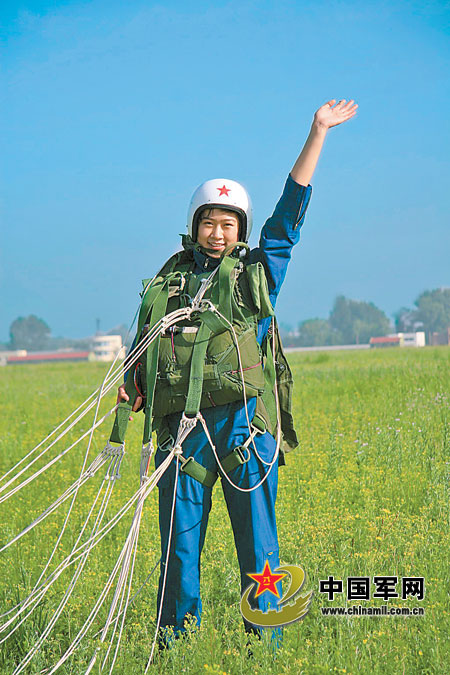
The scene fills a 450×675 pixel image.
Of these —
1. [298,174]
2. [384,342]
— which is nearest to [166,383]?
[298,174]

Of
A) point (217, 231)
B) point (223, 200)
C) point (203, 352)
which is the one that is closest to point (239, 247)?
point (217, 231)

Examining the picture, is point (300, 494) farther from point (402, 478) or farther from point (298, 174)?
point (298, 174)

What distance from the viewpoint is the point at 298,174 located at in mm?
3600

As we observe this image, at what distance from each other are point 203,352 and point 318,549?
2.49 meters

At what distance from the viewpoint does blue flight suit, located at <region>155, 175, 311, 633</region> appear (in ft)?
12.2

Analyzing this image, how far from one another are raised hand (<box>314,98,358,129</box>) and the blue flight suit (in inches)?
17.2

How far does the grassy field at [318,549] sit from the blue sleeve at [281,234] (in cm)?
200

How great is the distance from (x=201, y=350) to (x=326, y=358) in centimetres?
2302

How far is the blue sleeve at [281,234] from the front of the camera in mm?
3613

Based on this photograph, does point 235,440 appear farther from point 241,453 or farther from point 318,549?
point 318,549

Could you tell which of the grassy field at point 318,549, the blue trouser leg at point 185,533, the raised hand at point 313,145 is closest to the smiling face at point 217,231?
the raised hand at point 313,145

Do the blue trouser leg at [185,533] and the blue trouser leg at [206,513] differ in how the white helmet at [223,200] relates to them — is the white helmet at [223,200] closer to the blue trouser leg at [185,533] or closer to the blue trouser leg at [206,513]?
the blue trouser leg at [206,513]

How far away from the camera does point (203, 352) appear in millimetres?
3668

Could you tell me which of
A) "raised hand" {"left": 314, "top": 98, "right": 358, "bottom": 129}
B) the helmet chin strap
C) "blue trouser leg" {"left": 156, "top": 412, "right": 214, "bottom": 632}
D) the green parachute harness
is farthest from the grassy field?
"raised hand" {"left": 314, "top": 98, "right": 358, "bottom": 129}
